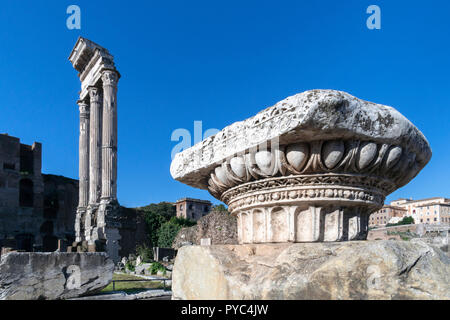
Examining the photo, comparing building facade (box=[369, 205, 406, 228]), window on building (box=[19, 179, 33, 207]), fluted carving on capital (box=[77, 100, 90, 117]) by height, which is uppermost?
fluted carving on capital (box=[77, 100, 90, 117])

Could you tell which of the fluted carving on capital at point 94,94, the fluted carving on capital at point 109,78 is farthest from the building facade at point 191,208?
the fluted carving on capital at point 109,78

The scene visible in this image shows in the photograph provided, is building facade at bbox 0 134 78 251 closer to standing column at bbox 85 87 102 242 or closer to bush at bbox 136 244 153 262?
standing column at bbox 85 87 102 242

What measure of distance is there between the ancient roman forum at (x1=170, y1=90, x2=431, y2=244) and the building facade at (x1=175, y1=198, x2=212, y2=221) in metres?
46.9

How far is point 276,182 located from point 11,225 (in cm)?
3479

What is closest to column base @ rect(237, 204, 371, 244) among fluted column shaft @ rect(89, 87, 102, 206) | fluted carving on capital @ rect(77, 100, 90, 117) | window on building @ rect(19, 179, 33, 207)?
fluted column shaft @ rect(89, 87, 102, 206)

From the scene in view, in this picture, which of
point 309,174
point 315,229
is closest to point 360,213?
point 315,229

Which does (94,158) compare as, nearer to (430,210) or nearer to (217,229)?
(217,229)

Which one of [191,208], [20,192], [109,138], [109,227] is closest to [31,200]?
[20,192]

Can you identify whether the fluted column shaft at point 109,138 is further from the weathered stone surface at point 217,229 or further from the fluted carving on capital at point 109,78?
the weathered stone surface at point 217,229

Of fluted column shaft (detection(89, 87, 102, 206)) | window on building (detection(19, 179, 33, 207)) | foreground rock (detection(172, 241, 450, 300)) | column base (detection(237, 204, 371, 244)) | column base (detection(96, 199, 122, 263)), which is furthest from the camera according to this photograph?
window on building (detection(19, 179, 33, 207))

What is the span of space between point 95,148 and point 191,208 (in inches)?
1231

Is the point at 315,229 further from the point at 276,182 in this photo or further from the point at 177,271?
the point at 177,271

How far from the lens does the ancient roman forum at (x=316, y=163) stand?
152cm

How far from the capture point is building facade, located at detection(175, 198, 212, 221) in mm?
48469
